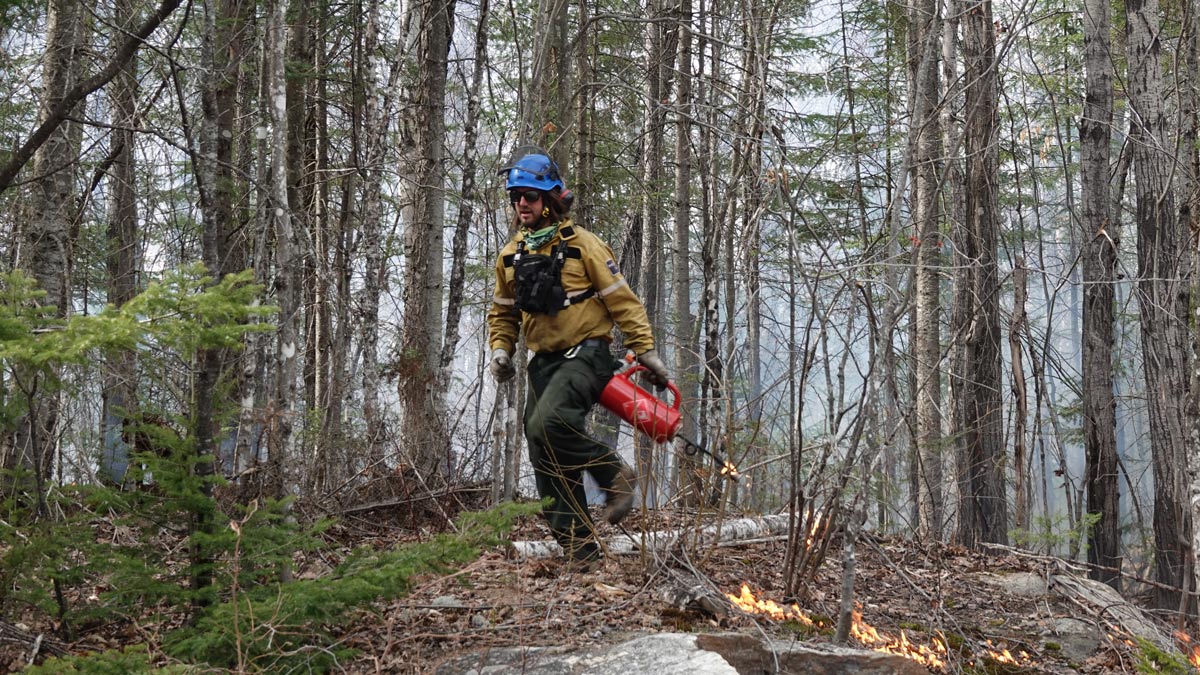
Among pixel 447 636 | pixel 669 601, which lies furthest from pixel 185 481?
Result: pixel 669 601

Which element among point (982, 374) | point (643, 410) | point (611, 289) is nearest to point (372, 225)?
point (611, 289)

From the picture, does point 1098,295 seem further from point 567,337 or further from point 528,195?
point 528,195

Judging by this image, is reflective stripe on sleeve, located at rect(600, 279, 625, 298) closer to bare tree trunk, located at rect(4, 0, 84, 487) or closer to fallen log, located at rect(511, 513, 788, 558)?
fallen log, located at rect(511, 513, 788, 558)

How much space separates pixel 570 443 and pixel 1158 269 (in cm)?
537

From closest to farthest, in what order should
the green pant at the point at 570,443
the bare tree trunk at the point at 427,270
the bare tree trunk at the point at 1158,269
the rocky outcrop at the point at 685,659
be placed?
the rocky outcrop at the point at 685,659 < the green pant at the point at 570,443 < the bare tree trunk at the point at 1158,269 < the bare tree trunk at the point at 427,270

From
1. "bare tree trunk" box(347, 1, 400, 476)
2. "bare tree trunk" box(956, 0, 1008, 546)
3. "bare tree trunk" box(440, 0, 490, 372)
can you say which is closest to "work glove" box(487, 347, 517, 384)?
"bare tree trunk" box(347, 1, 400, 476)

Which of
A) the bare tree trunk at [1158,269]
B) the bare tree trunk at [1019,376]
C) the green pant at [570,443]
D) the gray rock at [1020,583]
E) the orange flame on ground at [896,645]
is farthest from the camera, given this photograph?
the bare tree trunk at [1019,376]

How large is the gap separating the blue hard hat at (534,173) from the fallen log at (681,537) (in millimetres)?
2049

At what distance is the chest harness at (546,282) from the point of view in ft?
18.0

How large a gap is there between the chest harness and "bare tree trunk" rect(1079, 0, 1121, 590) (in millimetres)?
5099

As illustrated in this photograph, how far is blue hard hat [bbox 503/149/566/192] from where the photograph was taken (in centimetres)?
550

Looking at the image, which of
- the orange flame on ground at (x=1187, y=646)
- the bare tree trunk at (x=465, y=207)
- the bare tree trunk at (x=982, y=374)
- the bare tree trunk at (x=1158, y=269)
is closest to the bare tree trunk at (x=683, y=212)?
the bare tree trunk at (x=465, y=207)

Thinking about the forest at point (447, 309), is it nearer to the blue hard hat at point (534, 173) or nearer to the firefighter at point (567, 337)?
the firefighter at point (567, 337)

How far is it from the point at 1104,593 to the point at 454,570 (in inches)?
181
